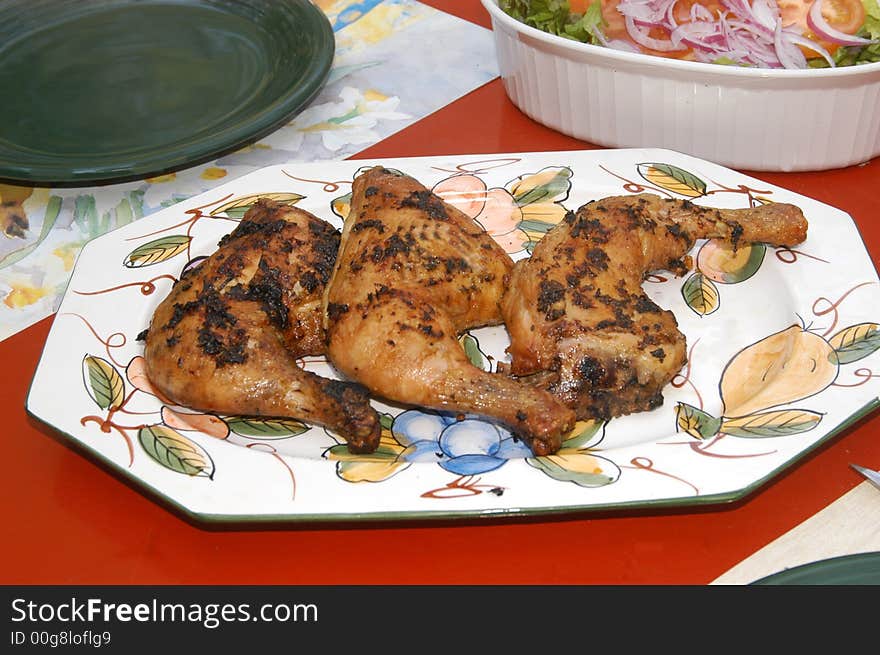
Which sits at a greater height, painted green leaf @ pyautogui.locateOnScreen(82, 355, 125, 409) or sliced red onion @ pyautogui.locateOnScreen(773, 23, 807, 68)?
sliced red onion @ pyautogui.locateOnScreen(773, 23, 807, 68)

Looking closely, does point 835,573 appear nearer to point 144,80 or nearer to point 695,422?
point 695,422

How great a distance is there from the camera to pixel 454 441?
5.14 feet

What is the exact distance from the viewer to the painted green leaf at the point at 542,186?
2.11 metres

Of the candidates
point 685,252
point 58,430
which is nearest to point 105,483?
point 58,430

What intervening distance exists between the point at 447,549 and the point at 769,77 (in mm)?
1292

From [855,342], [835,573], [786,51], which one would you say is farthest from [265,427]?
[786,51]

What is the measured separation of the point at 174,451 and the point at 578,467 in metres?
0.65

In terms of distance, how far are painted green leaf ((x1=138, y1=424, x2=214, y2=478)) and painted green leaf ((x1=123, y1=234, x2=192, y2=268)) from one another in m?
0.53

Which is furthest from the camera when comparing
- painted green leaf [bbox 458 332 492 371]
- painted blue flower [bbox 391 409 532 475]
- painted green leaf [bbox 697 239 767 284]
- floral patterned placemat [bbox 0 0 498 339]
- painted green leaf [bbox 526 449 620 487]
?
floral patterned placemat [bbox 0 0 498 339]

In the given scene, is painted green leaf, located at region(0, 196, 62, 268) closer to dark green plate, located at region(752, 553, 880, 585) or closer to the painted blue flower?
the painted blue flower

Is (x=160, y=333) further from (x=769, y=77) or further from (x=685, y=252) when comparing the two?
(x=769, y=77)

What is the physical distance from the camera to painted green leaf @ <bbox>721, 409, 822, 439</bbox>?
146 centimetres

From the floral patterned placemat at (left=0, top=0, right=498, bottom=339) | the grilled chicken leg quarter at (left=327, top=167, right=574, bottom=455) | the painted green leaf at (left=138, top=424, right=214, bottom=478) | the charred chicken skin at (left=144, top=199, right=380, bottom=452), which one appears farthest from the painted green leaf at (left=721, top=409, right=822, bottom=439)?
the floral patterned placemat at (left=0, top=0, right=498, bottom=339)

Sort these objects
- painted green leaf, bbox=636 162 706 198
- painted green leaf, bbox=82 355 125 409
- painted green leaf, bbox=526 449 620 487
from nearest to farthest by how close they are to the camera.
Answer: painted green leaf, bbox=526 449 620 487, painted green leaf, bbox=82 355 125 409, painted green leaf, bbox=636 162 706 198
